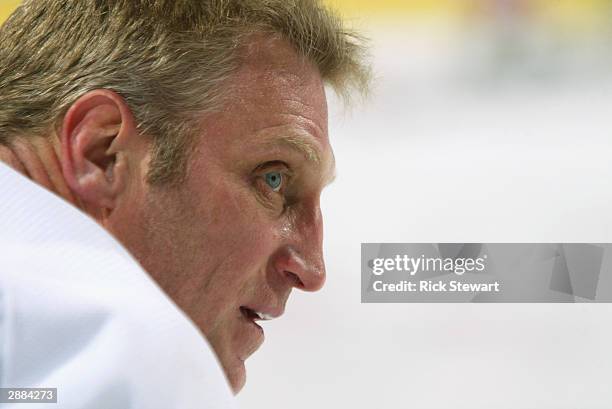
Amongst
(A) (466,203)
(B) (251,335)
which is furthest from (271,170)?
(A) (466,203)

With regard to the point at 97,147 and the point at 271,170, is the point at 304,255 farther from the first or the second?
the point at 97,147

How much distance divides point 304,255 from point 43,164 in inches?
14.7

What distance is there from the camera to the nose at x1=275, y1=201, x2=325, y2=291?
1.31 m

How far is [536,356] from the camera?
2334 millimetres

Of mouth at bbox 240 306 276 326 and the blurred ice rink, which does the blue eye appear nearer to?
mouth at bbox 240 306 276 326

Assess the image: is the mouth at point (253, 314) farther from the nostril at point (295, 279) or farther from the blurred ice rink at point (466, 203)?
the blurred ice rink at point (466, 203)

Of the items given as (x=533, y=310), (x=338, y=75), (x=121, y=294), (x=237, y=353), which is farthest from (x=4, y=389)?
(x=533, y=310)

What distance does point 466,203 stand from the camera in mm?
2393

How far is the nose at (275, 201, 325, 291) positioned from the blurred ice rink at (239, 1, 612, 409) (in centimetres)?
88

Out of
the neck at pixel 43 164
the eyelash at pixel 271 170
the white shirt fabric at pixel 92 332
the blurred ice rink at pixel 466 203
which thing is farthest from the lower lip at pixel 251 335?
the blurred ice rink at pixel 466 203

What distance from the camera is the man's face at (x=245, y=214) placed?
1.22 m

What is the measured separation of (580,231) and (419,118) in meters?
0.51

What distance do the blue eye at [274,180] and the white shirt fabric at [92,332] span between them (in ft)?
2.19

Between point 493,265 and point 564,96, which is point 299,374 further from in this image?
point 564,96
